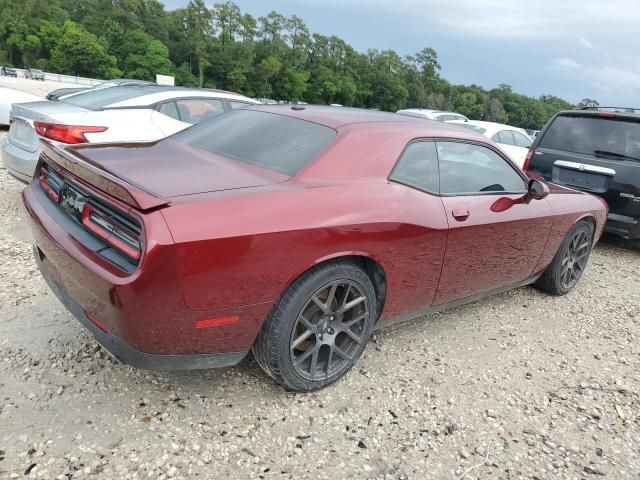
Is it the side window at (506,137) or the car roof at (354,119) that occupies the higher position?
the car roof at (354,119)

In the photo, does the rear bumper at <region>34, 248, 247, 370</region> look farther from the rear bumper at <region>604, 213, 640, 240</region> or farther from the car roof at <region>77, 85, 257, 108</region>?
the rear bumper at <region>604, 213, 640, 240</region>

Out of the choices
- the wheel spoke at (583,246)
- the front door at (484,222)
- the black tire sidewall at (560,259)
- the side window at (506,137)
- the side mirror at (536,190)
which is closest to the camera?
the front door at (484,222)

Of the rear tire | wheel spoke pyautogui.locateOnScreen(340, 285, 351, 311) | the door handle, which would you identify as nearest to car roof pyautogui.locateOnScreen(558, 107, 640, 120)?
the rear tire

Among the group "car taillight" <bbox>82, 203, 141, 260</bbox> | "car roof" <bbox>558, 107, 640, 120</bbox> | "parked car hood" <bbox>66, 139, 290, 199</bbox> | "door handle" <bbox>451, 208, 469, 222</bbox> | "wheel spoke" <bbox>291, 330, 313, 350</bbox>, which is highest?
"car roof" <bbox>558, 107, 640, 120</bbox>

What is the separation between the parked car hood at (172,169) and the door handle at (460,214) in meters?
1.16

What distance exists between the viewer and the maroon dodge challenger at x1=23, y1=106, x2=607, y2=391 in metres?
2.08

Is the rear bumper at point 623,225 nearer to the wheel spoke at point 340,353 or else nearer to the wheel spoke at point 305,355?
the wheel spoke at point 340,353

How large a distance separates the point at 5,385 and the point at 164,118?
3.91 m

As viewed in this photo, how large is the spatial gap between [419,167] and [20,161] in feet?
12.8

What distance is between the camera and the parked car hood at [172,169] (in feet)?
7.45

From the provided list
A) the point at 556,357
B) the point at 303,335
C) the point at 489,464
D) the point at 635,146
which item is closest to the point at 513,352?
the point at 556,357

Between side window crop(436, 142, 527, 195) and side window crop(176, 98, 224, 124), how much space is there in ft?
11.8

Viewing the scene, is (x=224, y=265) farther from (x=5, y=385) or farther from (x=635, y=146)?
(x=635, y=146)

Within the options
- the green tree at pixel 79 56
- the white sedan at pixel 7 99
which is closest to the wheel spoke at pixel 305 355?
the white sedan at pixel 7 99
